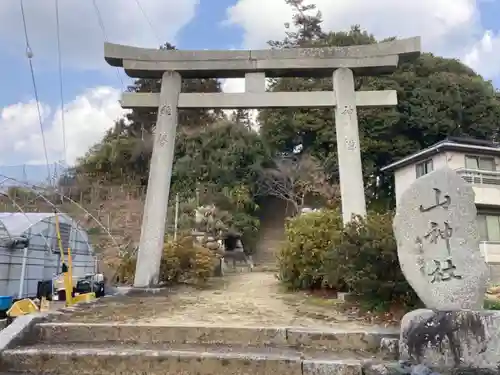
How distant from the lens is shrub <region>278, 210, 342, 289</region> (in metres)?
8.88

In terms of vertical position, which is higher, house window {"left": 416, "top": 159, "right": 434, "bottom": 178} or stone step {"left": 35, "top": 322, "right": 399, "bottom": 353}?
house window {"left": 416, "top": 159, "right": 434, "bottom": 178}

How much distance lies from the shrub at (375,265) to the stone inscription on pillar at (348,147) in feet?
9.21

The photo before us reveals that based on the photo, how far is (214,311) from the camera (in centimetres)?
642

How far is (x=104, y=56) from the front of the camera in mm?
9906

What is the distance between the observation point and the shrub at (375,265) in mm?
5852

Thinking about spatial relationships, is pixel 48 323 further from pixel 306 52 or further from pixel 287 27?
pixel 287 27

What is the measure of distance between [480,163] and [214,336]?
20.0 meters

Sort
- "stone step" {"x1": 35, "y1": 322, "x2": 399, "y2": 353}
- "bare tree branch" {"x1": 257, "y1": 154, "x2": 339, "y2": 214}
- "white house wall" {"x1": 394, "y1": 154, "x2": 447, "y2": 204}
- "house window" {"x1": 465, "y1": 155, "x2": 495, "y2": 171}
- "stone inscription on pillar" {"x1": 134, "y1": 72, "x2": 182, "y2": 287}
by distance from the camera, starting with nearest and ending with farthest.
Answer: "stone step" {"x1": 35, "y1": 322, "x2": 399, "y2": 353} → "stone inscription on pillar" {"x1": 134, "y1": 72, "x2": 182, "y2": 287} → "house window" {"x1": 465, "y1": 155, "x2": 495, "y2": 171} → "white house wall" {"x1": 394, "y1": 154, "x2": 447, "y2": 204} → "bare tree branch" {"x1": 257, "y1": 154, "x2": 339, "y2": 214}

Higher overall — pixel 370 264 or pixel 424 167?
pixel 424 167

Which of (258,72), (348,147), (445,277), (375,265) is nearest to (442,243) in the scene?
(445,277)

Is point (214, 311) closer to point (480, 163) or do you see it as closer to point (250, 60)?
point (250, 60)

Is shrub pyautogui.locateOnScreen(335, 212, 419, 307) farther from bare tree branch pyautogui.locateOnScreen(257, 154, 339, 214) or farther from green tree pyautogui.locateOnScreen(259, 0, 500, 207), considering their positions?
green tree pyautogui.locateOnScreen(259, 0, 500, 207)

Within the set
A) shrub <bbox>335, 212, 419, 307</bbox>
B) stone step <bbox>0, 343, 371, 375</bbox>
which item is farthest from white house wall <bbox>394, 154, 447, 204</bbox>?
stone step <bbox>0, 343, 371, 375</bbox>

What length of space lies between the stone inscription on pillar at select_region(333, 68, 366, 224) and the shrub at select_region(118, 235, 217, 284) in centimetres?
391
